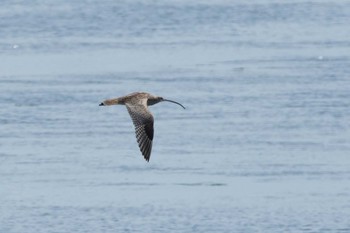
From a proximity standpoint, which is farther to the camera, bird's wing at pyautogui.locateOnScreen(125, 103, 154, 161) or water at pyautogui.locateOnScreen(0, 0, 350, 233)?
water at pyautogui.locateOnScreen(0, 0, 350, 233)

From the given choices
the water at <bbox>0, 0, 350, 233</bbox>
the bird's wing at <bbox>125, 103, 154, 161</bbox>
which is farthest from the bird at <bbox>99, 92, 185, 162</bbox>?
the water at <bbox>0, 0, 350, 233</bbox>

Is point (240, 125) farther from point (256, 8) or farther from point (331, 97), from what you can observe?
point (256, 8)

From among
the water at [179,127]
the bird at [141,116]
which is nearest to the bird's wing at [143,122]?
the bird at [141,116]

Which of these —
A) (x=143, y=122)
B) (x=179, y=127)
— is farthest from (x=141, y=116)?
(x=179, y=127)

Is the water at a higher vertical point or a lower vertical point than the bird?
lower

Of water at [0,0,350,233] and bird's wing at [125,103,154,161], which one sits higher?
bird's wing at [125,103,154,161]

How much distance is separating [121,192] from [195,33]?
11071 millimetres

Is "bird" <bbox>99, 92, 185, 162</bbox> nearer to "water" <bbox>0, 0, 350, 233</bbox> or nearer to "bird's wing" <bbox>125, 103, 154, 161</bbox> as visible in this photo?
"bird's wing" <bbox>125, 103, 154, 161</bbox>

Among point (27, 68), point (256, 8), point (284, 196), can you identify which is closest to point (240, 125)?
point (284, 196)

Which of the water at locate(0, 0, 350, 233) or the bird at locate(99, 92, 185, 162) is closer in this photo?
the bird at locate(99, 92, 185, 162)

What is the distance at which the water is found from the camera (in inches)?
541

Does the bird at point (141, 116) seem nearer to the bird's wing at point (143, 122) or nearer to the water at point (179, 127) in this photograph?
the bird's wing at point (143, 122)

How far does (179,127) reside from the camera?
1678 cm

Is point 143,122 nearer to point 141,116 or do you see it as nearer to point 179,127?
point 141,116
